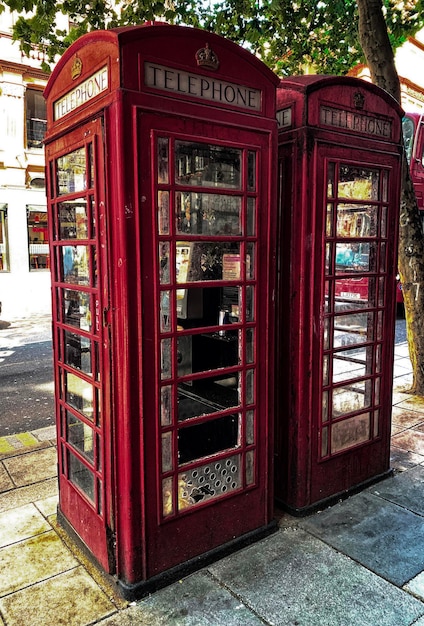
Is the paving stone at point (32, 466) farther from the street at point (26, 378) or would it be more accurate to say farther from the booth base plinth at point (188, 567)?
the booth base plinth at point (188, 567)

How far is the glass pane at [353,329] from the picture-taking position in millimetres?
3363

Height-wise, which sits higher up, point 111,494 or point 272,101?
point 272,101

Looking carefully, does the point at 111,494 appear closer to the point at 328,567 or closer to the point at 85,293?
the point at 85,293

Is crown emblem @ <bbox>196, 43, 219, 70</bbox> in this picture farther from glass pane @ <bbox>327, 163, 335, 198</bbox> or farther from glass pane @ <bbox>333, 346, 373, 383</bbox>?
glass pane @ <bbox>333, 346, 373, 383</bbox>

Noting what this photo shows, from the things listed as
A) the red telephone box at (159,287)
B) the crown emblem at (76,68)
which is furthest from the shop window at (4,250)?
the crown emblem at (76,68)

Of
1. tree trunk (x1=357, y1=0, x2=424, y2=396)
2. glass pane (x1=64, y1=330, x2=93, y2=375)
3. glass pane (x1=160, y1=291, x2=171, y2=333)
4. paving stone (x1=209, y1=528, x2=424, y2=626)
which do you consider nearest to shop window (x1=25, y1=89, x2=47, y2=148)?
tree trunk (x1=357, y1=0, x2=424, y2=396)

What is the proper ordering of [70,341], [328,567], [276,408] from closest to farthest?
[328,567], [70,341], [276,408]

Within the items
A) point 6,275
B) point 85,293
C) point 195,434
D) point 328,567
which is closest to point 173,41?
point 85,293

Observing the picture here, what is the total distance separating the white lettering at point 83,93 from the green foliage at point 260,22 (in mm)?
4559

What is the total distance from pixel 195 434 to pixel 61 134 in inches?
75.3

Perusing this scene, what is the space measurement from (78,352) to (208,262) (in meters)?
0.92

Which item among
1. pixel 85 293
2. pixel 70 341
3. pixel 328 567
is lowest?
pixel 328 567

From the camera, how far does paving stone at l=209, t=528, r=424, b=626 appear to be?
90.9 inches

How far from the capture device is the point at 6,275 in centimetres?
1512
